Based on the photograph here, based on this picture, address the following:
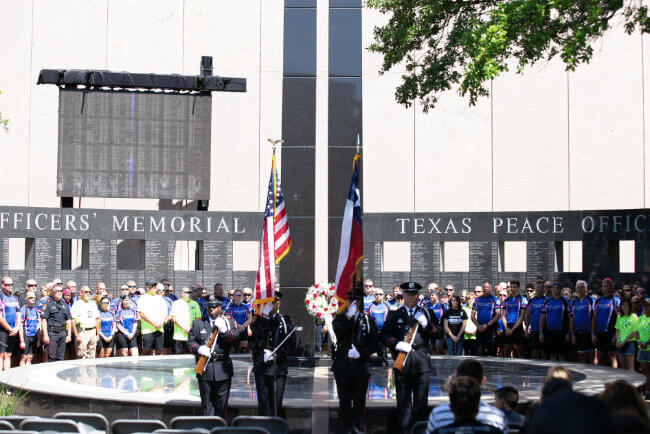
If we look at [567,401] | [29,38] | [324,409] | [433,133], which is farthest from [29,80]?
[567,401]

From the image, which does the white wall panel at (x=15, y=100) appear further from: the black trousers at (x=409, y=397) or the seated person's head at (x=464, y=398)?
the seated person's head at (x=464, y=398)

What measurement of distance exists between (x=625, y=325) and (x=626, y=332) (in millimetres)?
126

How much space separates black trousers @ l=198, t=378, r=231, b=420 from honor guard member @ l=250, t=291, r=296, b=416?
0.51m

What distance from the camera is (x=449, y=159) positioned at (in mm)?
25766

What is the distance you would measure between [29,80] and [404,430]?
66.6 feet

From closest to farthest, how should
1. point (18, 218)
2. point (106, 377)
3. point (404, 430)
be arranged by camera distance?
point (404, 430), point (106, 377), point (18, 218)

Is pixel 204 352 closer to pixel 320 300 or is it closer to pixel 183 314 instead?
pixel 183 314

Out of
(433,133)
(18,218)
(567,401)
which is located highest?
(433,133)

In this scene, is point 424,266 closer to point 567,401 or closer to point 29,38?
point 29,38

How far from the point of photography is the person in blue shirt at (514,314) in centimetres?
1750

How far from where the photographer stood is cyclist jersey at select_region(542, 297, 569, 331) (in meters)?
16.2

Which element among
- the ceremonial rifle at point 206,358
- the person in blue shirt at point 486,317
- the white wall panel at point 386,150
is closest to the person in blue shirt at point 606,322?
the person in blue shirt at point 486,317

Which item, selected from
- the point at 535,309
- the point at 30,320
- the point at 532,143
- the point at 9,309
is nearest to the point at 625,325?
the point at 535,309

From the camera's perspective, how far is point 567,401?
270 cm
